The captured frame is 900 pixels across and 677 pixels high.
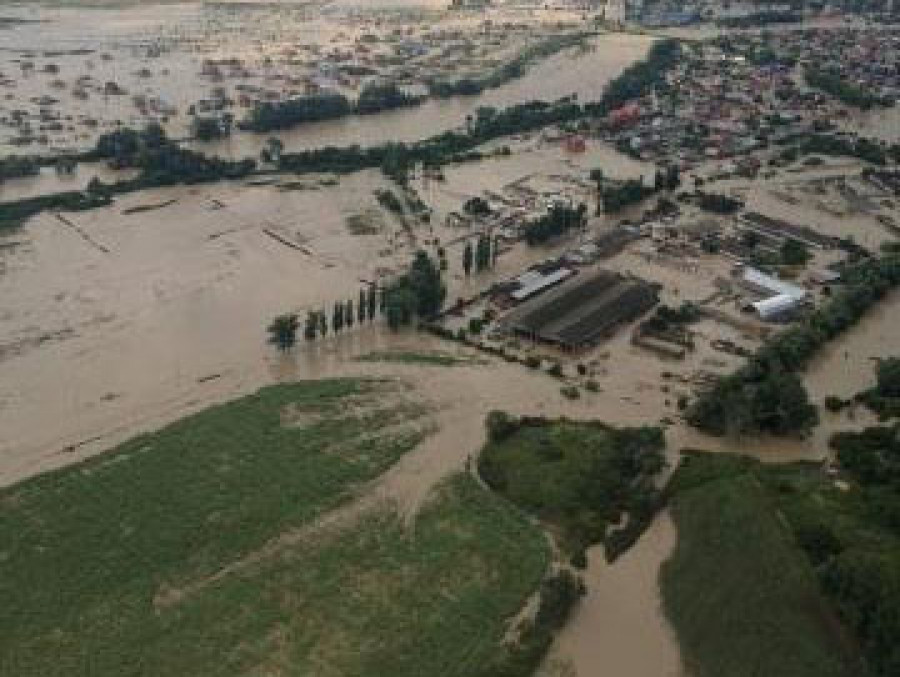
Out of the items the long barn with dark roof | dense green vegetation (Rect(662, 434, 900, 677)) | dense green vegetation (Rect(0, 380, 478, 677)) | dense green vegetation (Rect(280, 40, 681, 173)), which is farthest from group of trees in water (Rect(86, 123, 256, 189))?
dense green vegetation (Rect(662, 434, 900, 677))

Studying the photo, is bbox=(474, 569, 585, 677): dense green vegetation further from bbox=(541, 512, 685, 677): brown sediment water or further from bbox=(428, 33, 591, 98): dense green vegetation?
bbox=(428, 33, 591, 98): dense green vegetation

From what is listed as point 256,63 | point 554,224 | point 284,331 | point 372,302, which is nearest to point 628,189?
point 554,224

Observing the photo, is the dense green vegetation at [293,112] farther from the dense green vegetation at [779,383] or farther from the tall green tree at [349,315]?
the dense green vegetation at [779,383]

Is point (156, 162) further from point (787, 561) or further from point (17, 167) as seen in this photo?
point (787, 561)

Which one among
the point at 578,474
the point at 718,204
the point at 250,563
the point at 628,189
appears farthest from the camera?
the point at 628,189

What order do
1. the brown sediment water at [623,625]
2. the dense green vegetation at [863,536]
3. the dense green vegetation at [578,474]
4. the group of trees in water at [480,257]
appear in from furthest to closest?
1. the group of trees in water at [480,257]
2. the dense green vegetation at [578,474]
3. the brown sediment water at [623,625]
4. the dense green vegetation at [863,536]

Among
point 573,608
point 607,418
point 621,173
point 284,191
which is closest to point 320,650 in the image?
point 573,608

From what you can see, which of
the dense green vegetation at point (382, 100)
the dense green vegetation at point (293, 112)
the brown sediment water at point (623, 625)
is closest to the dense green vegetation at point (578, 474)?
the brown sediment water at point (623, 625)
